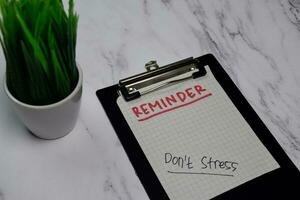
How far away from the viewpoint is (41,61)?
0.45 meters

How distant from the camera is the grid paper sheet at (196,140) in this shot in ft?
1.83

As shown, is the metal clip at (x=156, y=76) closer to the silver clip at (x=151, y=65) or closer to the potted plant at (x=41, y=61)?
the silver clip at (x=151, y=65)

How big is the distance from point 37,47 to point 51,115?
110mm

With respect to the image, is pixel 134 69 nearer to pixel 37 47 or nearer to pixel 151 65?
pixel 151 65

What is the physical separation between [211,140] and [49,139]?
23 cm

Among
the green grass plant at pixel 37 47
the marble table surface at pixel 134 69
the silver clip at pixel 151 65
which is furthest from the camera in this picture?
the silver clip at pixel 151 65

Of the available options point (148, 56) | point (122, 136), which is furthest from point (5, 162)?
point (148, 56)

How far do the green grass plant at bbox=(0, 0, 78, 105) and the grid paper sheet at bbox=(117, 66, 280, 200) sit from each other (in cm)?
15

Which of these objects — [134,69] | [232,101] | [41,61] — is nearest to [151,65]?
[134,69]

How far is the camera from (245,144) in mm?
595

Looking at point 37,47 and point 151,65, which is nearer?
point 37,47

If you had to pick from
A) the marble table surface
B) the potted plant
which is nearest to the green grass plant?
the potted plant

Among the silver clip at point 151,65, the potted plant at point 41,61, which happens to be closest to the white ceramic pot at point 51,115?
the potted plant at point 41,61

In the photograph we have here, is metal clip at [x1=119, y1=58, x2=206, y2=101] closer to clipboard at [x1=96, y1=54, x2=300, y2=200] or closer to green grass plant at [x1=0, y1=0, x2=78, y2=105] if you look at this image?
clipboard at [x1=96, y1=54, x2=300, y2=200]
